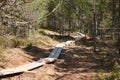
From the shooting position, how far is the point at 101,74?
14.5 metres

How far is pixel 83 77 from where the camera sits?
14281 mm

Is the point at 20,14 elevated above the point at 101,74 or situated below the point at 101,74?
above

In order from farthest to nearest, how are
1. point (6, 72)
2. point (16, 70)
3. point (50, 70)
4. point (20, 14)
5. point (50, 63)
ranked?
point (50, 63) < point (50, 70) < point (16, 70) < point (6, 72) < point (20, 14)

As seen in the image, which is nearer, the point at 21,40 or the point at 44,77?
the point at 44,77

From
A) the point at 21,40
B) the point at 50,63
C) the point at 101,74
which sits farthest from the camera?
the point at 21,40

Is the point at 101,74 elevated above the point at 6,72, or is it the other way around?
the point at 6,72

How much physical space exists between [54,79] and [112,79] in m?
3.12

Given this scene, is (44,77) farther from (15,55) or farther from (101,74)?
(15,55)

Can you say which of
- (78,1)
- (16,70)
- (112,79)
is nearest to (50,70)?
(16,70)

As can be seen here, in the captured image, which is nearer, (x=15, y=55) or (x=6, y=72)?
(x=6, y=72)

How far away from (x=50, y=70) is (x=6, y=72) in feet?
11.9

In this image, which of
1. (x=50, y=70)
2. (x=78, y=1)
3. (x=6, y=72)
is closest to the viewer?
(x=6, y=72)

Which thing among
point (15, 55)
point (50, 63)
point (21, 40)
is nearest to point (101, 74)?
point (50, 63)

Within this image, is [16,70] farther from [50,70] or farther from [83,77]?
[83,77]
